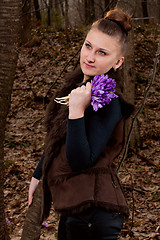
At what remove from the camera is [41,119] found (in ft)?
21.5

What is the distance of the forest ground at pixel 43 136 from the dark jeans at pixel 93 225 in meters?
1.21

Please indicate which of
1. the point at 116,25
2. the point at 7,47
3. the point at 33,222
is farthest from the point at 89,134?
the point at 33,222

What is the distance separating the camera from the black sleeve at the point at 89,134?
1363mm

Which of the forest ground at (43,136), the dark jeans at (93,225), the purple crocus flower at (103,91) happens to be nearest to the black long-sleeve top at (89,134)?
the purple crocus flower at (103,91)

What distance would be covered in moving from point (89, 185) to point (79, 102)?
473 millimetres

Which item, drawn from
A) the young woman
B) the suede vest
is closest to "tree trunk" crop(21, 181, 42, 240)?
the young woman

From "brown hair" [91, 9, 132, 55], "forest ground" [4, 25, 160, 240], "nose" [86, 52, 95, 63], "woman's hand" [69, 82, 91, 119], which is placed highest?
"brown hair" [91, 9, 132, 55]

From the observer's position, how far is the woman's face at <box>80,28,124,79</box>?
5.39 ft

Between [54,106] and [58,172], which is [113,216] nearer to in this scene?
[58,172]

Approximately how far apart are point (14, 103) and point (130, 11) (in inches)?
175

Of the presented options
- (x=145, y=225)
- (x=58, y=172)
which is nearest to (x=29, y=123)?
(x=145, y=225)

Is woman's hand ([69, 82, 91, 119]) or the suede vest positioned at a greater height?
woman's hand ([69, 82, 91, 119])

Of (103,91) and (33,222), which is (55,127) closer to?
(103,91)

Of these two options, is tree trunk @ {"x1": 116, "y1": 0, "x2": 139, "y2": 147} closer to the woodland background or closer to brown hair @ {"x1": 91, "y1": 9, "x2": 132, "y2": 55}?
the woodland background
